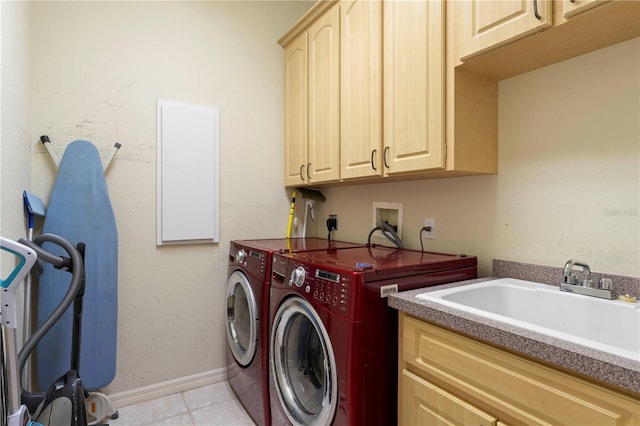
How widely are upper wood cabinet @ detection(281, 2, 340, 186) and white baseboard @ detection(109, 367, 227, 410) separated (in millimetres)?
1496

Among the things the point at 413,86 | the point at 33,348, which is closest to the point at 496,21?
the point at 413,86

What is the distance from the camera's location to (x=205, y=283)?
2.42m

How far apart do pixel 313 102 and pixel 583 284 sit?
5.77ft

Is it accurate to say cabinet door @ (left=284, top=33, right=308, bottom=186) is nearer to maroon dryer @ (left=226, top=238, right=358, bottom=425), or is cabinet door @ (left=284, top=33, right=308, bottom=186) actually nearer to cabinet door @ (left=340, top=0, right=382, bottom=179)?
cabinet door @ (left=340, top=0, right=382, bottom=179)

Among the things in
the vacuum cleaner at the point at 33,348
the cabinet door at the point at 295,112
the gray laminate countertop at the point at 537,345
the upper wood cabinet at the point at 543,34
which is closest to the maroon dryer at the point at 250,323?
the cabinet door at the point at 295,112

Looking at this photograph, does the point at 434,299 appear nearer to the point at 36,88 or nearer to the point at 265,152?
the point at 265,152

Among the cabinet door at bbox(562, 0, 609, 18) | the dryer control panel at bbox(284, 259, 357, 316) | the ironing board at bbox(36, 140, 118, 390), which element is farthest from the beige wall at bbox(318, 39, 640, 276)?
the ironing board at bbox(36, 140, 118, 390)

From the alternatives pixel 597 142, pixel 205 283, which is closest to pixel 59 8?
pixel 205 283

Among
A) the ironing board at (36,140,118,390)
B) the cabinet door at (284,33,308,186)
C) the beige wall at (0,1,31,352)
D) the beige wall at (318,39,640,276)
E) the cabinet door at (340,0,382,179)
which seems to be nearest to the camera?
the beige wall at (318,39,640,276)

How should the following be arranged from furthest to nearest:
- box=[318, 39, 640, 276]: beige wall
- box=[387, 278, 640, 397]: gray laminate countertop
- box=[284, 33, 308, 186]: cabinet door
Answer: box=[284, 33, 308, 186]: cabinet door < box=[318, 39, 640, 276]: beige wall < box=[387, 278, 640, 397]: gray laminate countertop

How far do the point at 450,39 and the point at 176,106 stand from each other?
1741 millimetres

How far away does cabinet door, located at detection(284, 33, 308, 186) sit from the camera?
2400 mm

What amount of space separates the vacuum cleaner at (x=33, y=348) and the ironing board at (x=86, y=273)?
0.38 meters

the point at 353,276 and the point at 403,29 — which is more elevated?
the point at 403,29
